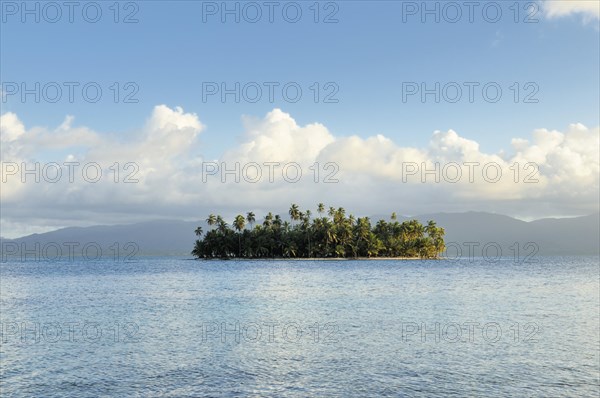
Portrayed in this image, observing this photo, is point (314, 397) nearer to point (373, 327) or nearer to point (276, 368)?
point (276, 368)

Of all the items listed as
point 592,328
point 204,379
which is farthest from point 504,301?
point 204,379

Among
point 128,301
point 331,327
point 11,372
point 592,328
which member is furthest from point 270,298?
point 11,372

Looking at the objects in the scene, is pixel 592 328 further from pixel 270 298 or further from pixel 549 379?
pixel 270 298

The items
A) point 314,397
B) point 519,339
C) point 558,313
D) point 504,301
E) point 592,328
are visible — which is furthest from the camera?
point 504,301

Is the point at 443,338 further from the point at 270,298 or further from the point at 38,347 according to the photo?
the point at 270,298

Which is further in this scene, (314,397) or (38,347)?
(38,347)

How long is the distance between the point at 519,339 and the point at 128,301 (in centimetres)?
4655

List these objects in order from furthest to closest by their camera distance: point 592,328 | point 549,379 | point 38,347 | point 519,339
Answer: point 592,328 → point 519,339 → point 38,347 → point 549,379

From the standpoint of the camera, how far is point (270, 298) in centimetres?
6750

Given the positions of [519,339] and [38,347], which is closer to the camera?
[38,347]

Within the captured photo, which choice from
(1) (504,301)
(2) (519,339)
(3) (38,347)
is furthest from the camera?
(1) (504,301)

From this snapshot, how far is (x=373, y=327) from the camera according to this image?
1672 inches

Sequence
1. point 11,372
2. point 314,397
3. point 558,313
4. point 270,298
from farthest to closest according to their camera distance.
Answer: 1. point 270,298
2. point 558,313
3. point 11,372
4. point 314,397

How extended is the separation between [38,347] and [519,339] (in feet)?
107
